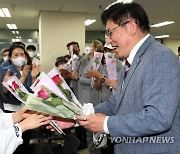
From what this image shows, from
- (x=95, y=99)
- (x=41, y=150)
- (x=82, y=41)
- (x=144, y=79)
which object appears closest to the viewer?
(x=144, y=79)

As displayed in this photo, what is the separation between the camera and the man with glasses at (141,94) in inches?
50.4

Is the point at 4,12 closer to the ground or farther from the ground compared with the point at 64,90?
farther from the ground

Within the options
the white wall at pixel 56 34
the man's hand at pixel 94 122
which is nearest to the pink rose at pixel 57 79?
the man's hand at pixel 94 122

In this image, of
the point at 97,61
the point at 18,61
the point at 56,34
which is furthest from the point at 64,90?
the point at 56,34

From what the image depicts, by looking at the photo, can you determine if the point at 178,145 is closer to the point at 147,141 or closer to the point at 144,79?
the point at 147,141

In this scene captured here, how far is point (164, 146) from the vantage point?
1406mm

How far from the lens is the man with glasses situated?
128cm

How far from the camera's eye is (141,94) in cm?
138

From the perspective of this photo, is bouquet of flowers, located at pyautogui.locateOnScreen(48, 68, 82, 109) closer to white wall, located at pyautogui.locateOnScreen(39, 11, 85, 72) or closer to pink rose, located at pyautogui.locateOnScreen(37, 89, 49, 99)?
pink rose, located at pyautogui.locateOnScreen(37, 89, 49, 99)

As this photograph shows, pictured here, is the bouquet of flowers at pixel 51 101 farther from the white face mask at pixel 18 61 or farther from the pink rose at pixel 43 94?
the white face mask at pixel 18 61

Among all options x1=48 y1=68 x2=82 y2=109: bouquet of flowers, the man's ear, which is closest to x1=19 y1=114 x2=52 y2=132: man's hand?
x1=48 y1=68 x2=82 y2=109: bouquet of flowers

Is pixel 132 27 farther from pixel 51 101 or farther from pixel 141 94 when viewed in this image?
pixel 51 101

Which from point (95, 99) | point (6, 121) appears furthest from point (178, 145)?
point (95, 99)

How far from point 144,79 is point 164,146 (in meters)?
0.37
